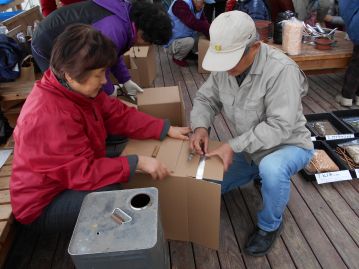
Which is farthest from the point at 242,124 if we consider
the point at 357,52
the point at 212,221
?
the point at 357,52

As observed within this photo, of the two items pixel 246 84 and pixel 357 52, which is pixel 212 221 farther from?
pixel 357 52

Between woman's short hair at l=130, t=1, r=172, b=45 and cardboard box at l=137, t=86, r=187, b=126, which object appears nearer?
woman's short hair at l=130, t=1, r=172, b=45

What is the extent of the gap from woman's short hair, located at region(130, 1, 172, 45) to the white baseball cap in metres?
0.52

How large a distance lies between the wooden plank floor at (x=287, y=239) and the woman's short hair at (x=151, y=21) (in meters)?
1.04

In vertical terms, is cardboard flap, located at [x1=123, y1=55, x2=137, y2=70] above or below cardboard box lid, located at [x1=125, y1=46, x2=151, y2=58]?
below

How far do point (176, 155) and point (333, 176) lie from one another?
116 centimetres

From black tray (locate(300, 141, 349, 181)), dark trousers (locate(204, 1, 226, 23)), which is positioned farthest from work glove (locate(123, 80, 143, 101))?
dark trousers (locate(204, 1, 226, 23))

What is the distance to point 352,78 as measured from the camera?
2871 mm

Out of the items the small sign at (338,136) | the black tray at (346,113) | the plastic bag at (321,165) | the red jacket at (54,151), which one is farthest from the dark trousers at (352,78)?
the red jacket at (54,151)

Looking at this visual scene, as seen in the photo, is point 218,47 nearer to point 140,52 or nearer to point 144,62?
point 144,62

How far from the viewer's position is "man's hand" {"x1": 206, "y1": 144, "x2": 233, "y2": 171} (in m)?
1.42

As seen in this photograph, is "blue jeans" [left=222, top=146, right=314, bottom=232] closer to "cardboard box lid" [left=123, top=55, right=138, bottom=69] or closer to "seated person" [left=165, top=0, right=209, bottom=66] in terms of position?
"cardboard box lid" [left=123, top=55, right=138, bottom=69]

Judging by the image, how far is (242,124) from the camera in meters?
1.55

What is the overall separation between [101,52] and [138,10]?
73cm
